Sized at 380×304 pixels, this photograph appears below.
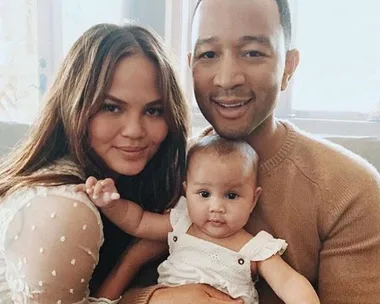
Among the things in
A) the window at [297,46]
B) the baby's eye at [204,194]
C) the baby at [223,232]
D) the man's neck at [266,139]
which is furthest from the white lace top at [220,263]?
the window at [297,46]

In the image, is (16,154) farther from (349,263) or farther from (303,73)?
(303,73)

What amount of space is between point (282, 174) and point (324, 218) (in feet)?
0.47

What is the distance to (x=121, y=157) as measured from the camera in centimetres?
138

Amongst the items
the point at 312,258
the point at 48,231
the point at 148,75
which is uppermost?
the point at 148,75

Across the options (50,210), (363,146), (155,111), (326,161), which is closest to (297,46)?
(363,146)

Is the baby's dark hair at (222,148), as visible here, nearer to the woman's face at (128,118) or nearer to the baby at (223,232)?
the baby at (223,232)

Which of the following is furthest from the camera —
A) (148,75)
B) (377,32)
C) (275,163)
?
(377,32)

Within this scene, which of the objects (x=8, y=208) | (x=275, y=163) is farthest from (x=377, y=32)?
(x=8, y=208)

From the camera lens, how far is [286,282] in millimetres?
1300

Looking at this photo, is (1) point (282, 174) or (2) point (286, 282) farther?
(1) point (282, 174)

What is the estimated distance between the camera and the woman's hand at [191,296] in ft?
4.26

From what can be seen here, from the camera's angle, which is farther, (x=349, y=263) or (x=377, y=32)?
(x=377, y=32)

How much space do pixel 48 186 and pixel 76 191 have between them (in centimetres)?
6

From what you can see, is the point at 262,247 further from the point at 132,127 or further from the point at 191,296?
the point at 132,127
